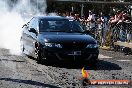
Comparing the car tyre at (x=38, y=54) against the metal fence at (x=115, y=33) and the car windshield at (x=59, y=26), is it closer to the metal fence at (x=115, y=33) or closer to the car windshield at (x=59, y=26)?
the car windshield at (x=59, y=26)

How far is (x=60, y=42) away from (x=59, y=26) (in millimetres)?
1653

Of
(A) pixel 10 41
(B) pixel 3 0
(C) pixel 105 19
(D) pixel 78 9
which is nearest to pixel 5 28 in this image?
(A) pixel 10 41

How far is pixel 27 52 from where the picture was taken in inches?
547

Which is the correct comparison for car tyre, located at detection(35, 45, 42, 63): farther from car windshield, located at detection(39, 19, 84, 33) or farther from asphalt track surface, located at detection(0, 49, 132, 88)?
car windshield, located at detection(39, 19, 84, 33)

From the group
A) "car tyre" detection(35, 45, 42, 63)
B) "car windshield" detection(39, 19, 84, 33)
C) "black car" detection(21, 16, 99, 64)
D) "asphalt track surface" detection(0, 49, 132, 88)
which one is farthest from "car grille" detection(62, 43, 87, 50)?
"car windshield" detection(39, 19, 84, 33)

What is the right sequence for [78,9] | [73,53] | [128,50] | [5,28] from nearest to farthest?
[73,53] < [128,50] < [5,28] < [78,9]

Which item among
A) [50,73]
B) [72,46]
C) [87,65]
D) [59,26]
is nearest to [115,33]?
[59,26]

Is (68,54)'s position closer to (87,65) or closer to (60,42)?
(60,42)

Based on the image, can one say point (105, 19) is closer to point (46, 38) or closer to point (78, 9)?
point (46, 38)

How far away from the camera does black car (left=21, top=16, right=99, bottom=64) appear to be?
38.0ft

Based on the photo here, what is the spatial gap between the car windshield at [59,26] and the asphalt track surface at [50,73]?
1.19 meters

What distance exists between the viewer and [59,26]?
13195 millimetres

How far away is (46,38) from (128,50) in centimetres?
655

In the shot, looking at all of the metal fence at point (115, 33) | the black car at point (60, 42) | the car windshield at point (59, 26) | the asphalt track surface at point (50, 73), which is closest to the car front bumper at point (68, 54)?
the black car at point (60, 42)
